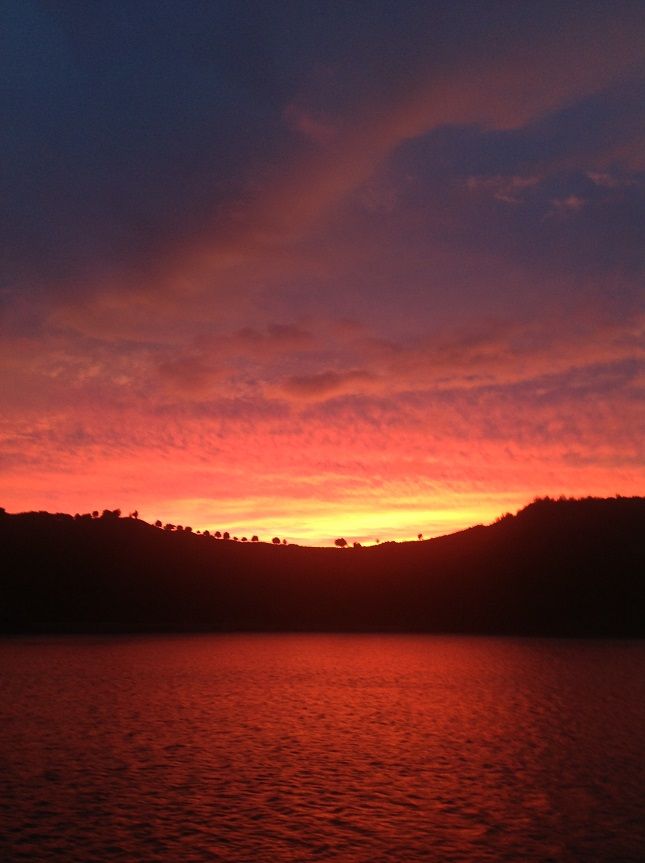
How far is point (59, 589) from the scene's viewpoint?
4936 inches

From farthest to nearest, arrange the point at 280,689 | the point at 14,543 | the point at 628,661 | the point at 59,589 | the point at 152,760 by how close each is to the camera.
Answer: the point at 14,543
the point at 59,589
the point at 628,661
the point at 280,689
the point at 152,760

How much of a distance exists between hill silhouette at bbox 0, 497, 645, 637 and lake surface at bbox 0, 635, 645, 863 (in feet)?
199

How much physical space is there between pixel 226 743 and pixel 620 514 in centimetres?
10660

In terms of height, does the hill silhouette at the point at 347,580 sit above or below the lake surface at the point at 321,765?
above

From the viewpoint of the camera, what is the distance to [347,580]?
136 meters

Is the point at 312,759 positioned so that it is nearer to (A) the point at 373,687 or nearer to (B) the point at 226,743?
(B) the point at 226,743

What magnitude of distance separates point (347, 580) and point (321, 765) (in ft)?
361

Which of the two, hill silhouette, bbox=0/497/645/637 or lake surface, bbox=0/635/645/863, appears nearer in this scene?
lake surface, bbox=0/635/645/863

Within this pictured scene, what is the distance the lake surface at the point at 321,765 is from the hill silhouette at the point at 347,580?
199 feet

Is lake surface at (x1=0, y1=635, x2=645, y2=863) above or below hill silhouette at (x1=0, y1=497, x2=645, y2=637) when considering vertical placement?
below

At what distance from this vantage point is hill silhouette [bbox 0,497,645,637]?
379ft

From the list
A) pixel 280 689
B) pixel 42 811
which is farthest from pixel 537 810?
pixel 280 689

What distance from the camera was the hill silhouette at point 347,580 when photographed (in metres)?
115

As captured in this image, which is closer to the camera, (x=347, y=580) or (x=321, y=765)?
(x=321, y=765)
